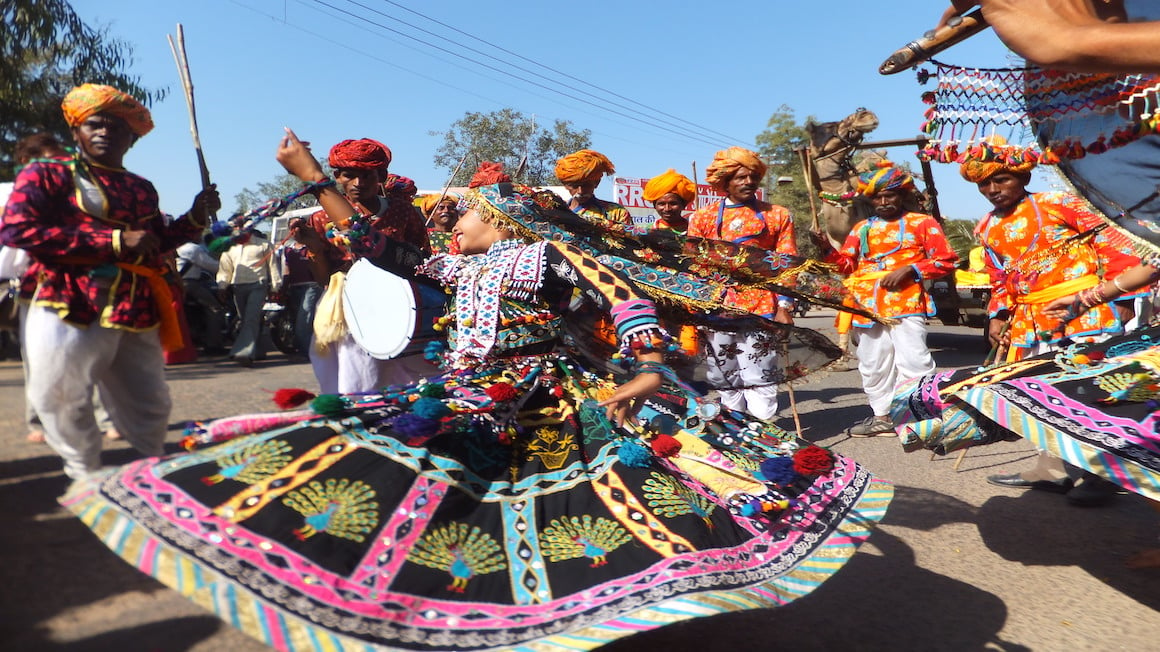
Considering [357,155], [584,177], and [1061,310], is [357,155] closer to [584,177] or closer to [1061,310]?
[584,177]

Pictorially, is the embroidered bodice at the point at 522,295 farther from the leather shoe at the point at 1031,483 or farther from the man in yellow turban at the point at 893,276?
the man in yellow turban at the point at 893,276

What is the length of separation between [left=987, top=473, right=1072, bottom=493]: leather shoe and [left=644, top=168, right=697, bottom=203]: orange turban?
2787 mm

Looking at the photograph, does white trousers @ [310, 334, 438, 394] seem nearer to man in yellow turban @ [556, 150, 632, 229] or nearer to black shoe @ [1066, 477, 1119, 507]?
man in yellow turban @ [556, 150, 632, 229]

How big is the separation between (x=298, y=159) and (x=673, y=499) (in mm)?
1976

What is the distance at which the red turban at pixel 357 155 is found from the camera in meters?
3.89

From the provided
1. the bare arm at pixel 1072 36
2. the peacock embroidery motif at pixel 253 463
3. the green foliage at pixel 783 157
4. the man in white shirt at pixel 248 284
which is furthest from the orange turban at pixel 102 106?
the green foliage at pixel 783 157

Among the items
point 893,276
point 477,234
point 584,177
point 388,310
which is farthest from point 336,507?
point 893,276

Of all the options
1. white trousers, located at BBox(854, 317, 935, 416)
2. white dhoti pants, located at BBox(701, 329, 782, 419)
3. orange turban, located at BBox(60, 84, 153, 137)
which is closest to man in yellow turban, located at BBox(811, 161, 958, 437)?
white trousers, located at BBox(854, 317, 935, 416)

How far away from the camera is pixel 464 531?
2189 millimetres

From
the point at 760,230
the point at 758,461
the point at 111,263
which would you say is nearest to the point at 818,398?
the point at 760,230

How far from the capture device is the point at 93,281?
231cm

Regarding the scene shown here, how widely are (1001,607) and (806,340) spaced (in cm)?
129

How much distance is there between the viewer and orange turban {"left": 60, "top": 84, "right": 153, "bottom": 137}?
2.12 metres

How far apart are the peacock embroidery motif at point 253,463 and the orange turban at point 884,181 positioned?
5.07 m
